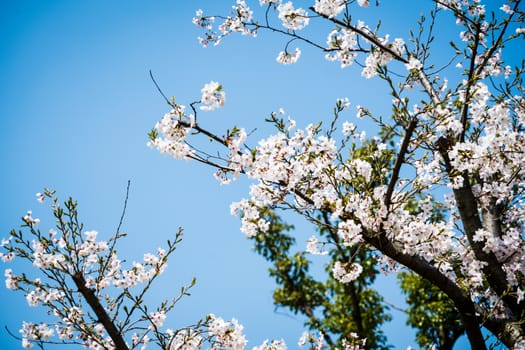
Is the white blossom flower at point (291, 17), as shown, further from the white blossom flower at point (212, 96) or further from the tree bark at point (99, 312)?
the tree bark at point (99, 312)

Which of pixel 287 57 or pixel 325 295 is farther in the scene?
pixel 325 295

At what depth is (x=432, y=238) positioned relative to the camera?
10.5 feet

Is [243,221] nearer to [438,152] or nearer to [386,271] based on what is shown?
[386,271]

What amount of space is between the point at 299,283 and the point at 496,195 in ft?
22.7

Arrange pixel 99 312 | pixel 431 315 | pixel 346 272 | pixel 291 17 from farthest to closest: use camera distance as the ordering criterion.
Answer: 1. pixel 431 315
2. pixel 291 17
3. pixel 346 272
4. pixel 99 312

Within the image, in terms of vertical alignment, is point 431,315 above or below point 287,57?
below

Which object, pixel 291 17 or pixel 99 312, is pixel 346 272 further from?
pixel 291 17

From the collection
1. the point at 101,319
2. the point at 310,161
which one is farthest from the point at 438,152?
the point at 101,319

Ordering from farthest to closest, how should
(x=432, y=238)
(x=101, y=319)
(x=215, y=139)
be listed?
(x=432, y=238) < (x=215, y=139) < (x=101, y=319)

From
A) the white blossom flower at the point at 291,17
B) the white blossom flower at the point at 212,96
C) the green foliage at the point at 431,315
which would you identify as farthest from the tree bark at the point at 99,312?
the green foliage at the point at 431,315

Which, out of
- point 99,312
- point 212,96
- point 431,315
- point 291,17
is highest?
point 291,17

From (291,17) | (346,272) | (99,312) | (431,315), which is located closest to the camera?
(99,312)

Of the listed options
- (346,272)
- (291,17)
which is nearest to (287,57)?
(291,17)

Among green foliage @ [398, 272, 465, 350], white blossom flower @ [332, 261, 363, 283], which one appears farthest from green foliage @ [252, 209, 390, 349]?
white blossom flower @ [332, 261, 363, 283]
